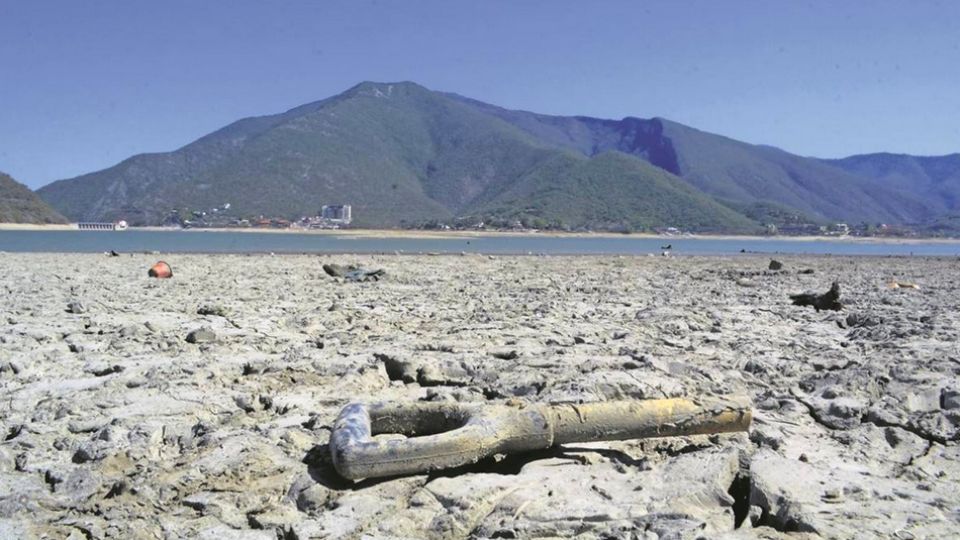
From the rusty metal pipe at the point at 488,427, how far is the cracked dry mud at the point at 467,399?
97 millimetres

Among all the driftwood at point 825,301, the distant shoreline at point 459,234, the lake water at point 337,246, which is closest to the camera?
the driftwood at point 825,301

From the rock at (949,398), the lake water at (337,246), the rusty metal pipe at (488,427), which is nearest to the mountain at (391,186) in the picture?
the lake water at (337,246)

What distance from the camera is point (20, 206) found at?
9831 cm

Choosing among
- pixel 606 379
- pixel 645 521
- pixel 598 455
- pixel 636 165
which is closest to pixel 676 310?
pixel 606 379

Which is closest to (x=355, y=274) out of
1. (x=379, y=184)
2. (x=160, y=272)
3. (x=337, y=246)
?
(x=160, y=272)

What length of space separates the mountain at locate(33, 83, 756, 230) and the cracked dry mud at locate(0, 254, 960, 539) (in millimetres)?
121444

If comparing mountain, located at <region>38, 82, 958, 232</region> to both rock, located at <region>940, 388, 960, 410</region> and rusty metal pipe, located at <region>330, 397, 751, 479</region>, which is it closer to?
rock, located at <region>940, 388, 960, 410</region>

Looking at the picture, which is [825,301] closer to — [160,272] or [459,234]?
[160,272]

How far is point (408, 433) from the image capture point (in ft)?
12.3

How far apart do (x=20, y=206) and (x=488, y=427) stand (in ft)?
382

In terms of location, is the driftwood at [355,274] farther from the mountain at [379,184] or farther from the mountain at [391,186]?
the mountain at [379,184]

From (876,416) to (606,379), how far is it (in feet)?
5.41

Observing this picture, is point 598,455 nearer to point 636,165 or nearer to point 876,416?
point 876,416

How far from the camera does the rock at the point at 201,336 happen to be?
6285mm
